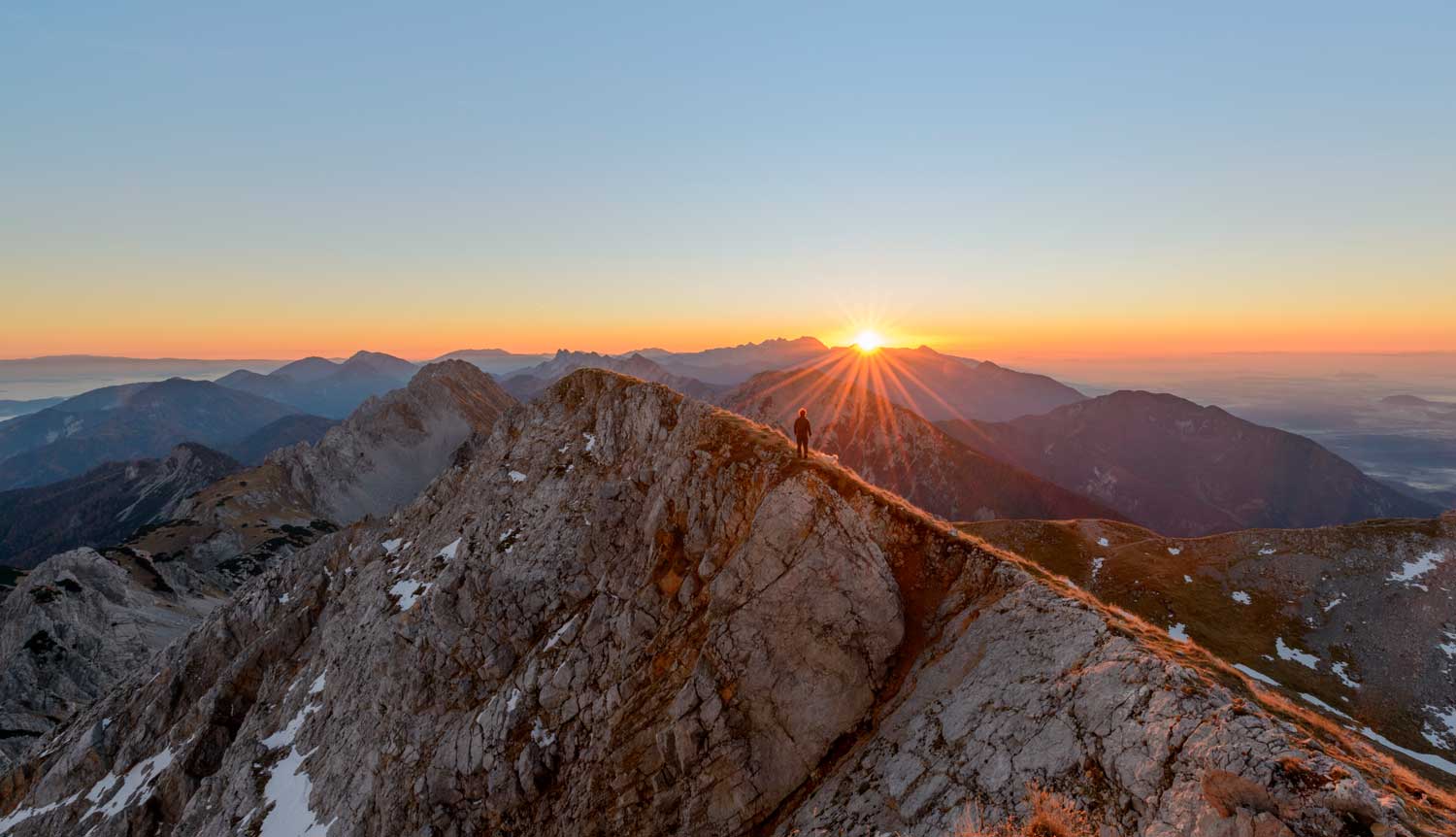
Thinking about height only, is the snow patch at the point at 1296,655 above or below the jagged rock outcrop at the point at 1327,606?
below

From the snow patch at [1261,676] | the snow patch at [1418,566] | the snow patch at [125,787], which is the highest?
the snow patch at [1418,566]

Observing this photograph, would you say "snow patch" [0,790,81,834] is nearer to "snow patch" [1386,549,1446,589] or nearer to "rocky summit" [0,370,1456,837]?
"rocky summit" [0,370,1456,837]

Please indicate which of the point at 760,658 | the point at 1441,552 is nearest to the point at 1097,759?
the point at 760,658

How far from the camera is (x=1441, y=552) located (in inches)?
2282

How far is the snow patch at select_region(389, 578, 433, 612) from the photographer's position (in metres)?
40.3

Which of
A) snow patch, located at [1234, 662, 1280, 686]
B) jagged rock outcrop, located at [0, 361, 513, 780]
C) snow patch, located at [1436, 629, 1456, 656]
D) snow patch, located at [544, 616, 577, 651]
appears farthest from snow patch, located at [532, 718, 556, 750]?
jagged rock outcrop, located at [0, 361, 513, 780]

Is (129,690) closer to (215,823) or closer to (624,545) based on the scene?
(215,823)

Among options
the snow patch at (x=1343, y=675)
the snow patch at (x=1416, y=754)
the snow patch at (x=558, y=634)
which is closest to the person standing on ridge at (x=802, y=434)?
the snow patch at (x=558, y=634)

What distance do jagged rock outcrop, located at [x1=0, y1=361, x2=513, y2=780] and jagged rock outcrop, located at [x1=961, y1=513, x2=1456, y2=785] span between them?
14047 cm

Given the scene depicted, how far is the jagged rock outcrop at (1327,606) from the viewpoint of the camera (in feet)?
148

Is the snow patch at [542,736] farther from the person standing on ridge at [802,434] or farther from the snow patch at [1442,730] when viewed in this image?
the snow patch at [1442,730]

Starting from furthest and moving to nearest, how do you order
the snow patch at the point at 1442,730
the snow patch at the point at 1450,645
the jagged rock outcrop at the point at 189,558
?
1. the jagged rock outcrop at the point at 189,558
2. the snow patch at the point at 1450,645
3. the snow patch at the point at 1442,730

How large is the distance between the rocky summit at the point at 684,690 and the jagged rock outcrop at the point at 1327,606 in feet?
112

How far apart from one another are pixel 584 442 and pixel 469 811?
72.8ft
